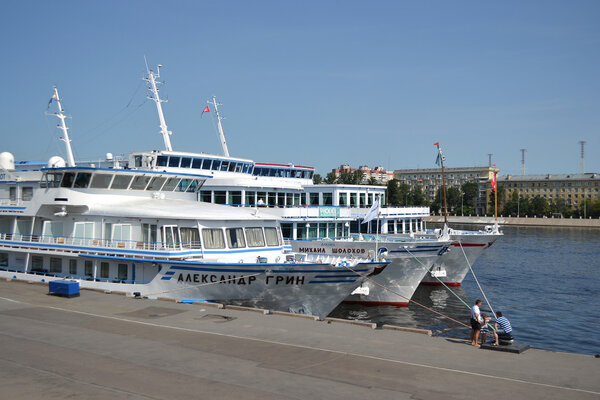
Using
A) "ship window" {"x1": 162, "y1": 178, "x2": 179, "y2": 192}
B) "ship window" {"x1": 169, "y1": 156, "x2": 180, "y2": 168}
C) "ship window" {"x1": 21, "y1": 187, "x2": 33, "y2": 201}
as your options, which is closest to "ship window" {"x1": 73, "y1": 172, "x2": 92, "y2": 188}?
"ship window" {"x1": 162, "y1": 178, "x2": 179, "y2": 192}

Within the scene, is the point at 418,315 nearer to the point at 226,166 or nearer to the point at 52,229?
the point at 226,166

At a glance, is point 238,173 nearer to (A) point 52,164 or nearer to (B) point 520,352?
(A) point 52,164

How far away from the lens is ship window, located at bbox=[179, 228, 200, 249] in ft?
74.8

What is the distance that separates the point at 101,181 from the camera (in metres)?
25.5

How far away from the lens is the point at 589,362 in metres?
14.0

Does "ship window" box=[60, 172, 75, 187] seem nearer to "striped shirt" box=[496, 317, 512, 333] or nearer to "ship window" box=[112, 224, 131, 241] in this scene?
"ship window" box=[112, 224, 131, 241]

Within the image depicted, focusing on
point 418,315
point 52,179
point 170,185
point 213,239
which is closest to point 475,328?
point 213,239

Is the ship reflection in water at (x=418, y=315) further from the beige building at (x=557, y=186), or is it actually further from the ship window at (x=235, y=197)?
the beige building at (x=557, y=186)

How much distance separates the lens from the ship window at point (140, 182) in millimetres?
26406

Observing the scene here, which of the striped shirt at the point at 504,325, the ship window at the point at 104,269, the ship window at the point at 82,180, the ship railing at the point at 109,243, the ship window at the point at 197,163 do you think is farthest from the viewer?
the ship window at the point at 197,163

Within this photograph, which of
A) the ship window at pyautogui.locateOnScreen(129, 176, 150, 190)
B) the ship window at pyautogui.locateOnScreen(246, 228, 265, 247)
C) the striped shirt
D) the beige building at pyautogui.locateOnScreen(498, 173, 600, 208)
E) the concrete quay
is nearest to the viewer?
the concrete quay

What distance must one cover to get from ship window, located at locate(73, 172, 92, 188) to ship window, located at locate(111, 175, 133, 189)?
1122 mm

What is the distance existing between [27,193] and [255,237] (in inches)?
511

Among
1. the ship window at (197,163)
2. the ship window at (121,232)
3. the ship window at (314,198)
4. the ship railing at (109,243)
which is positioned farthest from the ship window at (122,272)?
the ship window at (314,198)
